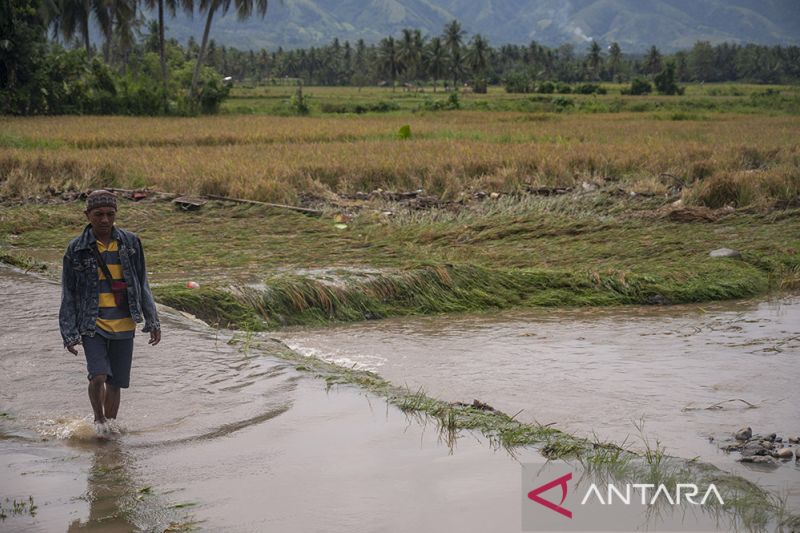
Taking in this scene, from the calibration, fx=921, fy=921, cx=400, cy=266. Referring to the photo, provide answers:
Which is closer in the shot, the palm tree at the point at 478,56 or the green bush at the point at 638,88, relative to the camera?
the green bush at the point at 638,88

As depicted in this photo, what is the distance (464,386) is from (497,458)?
169 centimetres

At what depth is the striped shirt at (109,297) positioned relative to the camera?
15.2ft

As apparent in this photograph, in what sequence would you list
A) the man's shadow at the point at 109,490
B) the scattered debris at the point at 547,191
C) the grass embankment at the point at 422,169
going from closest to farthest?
the man's shadow at the point at 109,490 → the grass embankment at the point at 422,169 → the scattered debris at the point at 547,191

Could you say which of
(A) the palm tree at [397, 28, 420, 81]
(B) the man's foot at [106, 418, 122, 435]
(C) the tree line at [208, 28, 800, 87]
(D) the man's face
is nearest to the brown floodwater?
(B) the man's foot at [106, 418, 122, 435]

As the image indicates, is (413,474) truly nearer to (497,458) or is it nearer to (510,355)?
(497,458)

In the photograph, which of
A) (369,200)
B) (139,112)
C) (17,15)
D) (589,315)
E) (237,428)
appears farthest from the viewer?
(139,112)

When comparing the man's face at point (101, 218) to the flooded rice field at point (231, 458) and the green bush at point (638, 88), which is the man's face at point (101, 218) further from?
the green bush at point (638, 88)

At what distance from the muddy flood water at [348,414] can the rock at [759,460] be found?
0.27ft

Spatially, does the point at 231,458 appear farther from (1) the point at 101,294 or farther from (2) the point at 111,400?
(1) the point at 101,294

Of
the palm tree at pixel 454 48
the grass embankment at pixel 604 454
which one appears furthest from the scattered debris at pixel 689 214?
the palm tree at pixel 454 48

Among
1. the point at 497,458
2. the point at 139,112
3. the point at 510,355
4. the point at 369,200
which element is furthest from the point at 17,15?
the point at 497,458

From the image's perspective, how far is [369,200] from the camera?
13.2 meters

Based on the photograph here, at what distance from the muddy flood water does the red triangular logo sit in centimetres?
8

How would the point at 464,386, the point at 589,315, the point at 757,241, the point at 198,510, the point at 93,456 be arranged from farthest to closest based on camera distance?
the point at 757,241, the point at 589,315, the point at 464,386, the point at 93,456, the point at 198,510
